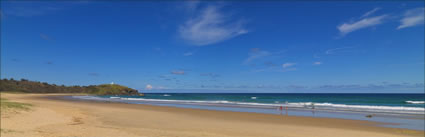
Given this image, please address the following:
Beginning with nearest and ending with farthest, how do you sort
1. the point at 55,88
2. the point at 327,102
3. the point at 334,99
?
the point at 327,102
the point at 334,99
the point at 55,88

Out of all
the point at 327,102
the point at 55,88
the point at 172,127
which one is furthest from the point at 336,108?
the point at 55,88

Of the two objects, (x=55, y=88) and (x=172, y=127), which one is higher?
(x=172, y=127)

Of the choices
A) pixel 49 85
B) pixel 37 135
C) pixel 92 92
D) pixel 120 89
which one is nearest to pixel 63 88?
pixel 49 85

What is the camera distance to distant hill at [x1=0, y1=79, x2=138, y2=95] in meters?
104

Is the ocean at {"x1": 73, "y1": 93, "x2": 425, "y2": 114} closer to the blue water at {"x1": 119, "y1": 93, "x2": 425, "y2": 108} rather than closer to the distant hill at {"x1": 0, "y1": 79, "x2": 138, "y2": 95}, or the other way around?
the blue water at {"x1": 119, "y1": 93, "x2": 425, "y2": 108}

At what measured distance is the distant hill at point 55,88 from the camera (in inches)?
4100

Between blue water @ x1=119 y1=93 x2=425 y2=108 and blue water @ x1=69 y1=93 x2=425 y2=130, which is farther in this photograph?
blue water @ x1=119 y1=93 x2=425 y2=108

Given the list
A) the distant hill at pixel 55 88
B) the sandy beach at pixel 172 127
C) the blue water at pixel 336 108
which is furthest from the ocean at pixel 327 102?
the distant hill at pixel 55 88

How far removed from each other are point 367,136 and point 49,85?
148535 millimetres

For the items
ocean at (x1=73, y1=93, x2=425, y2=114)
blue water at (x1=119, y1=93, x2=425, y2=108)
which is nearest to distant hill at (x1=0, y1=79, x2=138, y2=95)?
blue water at (x1=119, y1=93, x2=425, y2=108)

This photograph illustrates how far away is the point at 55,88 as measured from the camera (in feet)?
412

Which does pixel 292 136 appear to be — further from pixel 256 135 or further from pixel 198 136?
pixel 198 136

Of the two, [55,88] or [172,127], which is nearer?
[172,127]

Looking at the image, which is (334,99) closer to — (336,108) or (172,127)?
(336,108)
